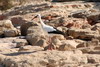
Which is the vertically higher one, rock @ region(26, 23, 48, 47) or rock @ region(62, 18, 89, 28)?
rock @ region(26, 23, 48, 47)

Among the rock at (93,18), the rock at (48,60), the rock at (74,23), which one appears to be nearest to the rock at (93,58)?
the rock at (48,60)

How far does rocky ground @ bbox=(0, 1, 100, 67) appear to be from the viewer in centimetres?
768

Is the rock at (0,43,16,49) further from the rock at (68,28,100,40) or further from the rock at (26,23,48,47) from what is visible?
the rock at (68,28,100,40)

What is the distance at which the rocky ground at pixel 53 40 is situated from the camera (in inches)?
302

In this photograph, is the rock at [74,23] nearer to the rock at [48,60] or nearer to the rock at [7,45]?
the rock at [7,45]

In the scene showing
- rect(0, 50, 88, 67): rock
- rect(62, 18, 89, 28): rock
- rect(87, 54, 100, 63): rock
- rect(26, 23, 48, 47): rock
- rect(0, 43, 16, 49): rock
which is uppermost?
rect(0, 50, 88, 67): rock

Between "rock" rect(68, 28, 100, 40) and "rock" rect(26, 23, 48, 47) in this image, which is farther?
"rock" rect(68, 28, 100, 40)

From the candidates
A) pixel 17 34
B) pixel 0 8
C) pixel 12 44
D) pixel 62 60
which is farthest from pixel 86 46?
pixel 0 8

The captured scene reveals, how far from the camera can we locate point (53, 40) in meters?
11.5

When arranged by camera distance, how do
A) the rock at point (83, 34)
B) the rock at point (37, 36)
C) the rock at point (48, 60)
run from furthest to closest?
the rock at point (83, 34)
the rock at point (37, 36)
the rock at point (48, 60)

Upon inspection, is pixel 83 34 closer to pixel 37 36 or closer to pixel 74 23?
pixel 37 36

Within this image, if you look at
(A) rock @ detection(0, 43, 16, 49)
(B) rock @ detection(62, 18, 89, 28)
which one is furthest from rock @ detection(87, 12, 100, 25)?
(A) rock @ detection(0, 43, 16, 49)

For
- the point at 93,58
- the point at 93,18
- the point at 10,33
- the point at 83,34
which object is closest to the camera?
the point at 93,58

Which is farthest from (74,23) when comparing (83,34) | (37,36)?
(37,36)
